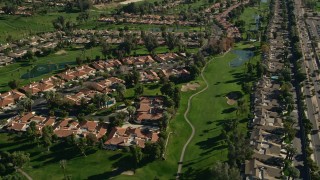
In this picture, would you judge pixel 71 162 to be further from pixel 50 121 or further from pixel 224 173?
pixel 224 173

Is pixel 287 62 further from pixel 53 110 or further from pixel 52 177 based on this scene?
pixel 52 177

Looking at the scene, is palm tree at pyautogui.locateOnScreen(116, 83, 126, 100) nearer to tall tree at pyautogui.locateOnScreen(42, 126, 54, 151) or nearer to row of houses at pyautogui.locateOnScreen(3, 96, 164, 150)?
row of houses at pyautogui.locateOnScreen(3, 96, 164, 150)

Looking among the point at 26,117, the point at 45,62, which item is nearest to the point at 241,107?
the point at 26,117

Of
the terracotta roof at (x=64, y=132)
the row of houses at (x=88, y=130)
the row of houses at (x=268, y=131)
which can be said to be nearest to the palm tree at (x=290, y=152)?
the row of houses at (x=268, y=131)

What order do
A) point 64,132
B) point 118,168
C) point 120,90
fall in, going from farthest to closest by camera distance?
1. point 120,90
2. point 64,132
3. point 118,168

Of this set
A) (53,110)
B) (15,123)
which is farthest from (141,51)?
(15,123)

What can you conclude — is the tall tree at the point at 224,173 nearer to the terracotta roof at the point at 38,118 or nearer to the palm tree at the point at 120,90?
the palm tree at the point at 120,90
